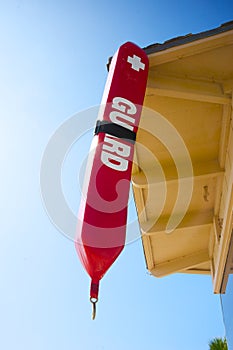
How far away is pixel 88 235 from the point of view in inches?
90.4

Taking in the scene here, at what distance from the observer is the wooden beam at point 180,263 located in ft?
19.2

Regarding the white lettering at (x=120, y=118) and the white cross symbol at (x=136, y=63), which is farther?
the white cross symbol at (x=136, y=63)

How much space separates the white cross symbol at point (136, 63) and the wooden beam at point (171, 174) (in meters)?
1.59

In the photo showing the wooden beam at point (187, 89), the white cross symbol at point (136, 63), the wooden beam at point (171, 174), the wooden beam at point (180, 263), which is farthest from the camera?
the wooden beam at point (180, 263)

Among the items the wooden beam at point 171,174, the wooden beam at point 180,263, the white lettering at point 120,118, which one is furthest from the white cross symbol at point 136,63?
the wooden beam at point 180,263

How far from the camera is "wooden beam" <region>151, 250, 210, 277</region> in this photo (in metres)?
5.87

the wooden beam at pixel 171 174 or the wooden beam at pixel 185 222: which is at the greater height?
the wooden beam at pixel 171 174

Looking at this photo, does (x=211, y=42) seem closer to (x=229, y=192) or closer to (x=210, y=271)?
(x=229, y=192)

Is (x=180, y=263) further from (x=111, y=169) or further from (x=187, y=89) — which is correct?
(x=111, y=169)

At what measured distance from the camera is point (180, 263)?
5.99 metres

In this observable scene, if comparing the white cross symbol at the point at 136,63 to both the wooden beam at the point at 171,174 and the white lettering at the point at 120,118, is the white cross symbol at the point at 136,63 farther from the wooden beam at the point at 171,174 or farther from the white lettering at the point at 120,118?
Answer: the wooden beam at the point at 171,174

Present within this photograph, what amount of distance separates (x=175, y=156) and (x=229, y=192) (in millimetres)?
740

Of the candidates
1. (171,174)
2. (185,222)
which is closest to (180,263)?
(185,222)

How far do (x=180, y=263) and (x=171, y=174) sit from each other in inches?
83.4
